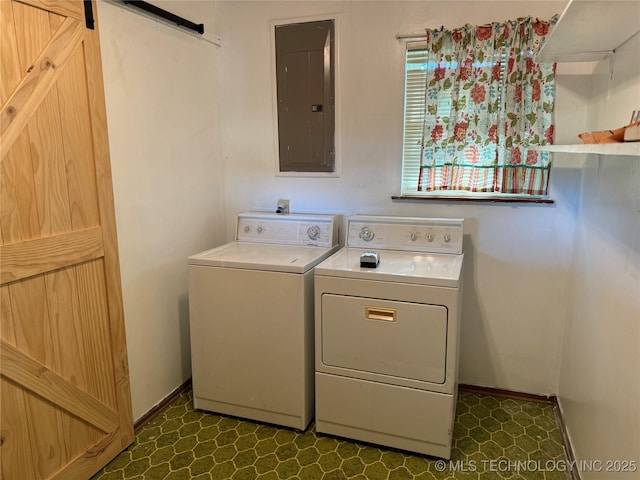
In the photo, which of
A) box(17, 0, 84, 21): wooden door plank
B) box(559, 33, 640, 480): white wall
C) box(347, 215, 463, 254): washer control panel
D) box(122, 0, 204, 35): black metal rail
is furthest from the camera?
box(347, 215, 463, 254): washer control panel

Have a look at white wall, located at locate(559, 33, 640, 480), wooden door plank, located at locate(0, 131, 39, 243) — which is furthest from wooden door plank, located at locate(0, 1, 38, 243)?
white wall, located at locate(559, 33, 640, 480)

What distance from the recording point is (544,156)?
236 centimetres

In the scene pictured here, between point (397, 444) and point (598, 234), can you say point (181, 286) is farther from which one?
point (598, 234)

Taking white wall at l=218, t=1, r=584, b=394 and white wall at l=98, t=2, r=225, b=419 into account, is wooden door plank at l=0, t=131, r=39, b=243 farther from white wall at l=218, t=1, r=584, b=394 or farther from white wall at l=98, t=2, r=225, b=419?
white wall at l=218, t=1, r=584, b=394

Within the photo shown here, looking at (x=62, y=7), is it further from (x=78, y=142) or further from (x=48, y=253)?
(x=48, y=253)

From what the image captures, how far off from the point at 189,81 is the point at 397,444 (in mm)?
2292

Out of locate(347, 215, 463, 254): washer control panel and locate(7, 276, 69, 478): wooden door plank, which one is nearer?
locate(7, 276, 69, 478): wooden door plank

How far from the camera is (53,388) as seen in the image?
1837 millimetres

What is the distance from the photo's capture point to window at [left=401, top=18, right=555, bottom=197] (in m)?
2.31

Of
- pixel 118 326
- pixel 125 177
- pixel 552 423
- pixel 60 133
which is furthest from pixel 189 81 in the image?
pixel 552 423

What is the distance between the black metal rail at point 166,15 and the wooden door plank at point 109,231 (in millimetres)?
294

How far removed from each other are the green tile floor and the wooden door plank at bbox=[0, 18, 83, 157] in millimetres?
1527

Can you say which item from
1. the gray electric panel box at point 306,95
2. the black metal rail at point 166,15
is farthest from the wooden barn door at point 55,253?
the gray electric panel box at point 306,95

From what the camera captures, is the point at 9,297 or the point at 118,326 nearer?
the point at 9,297
